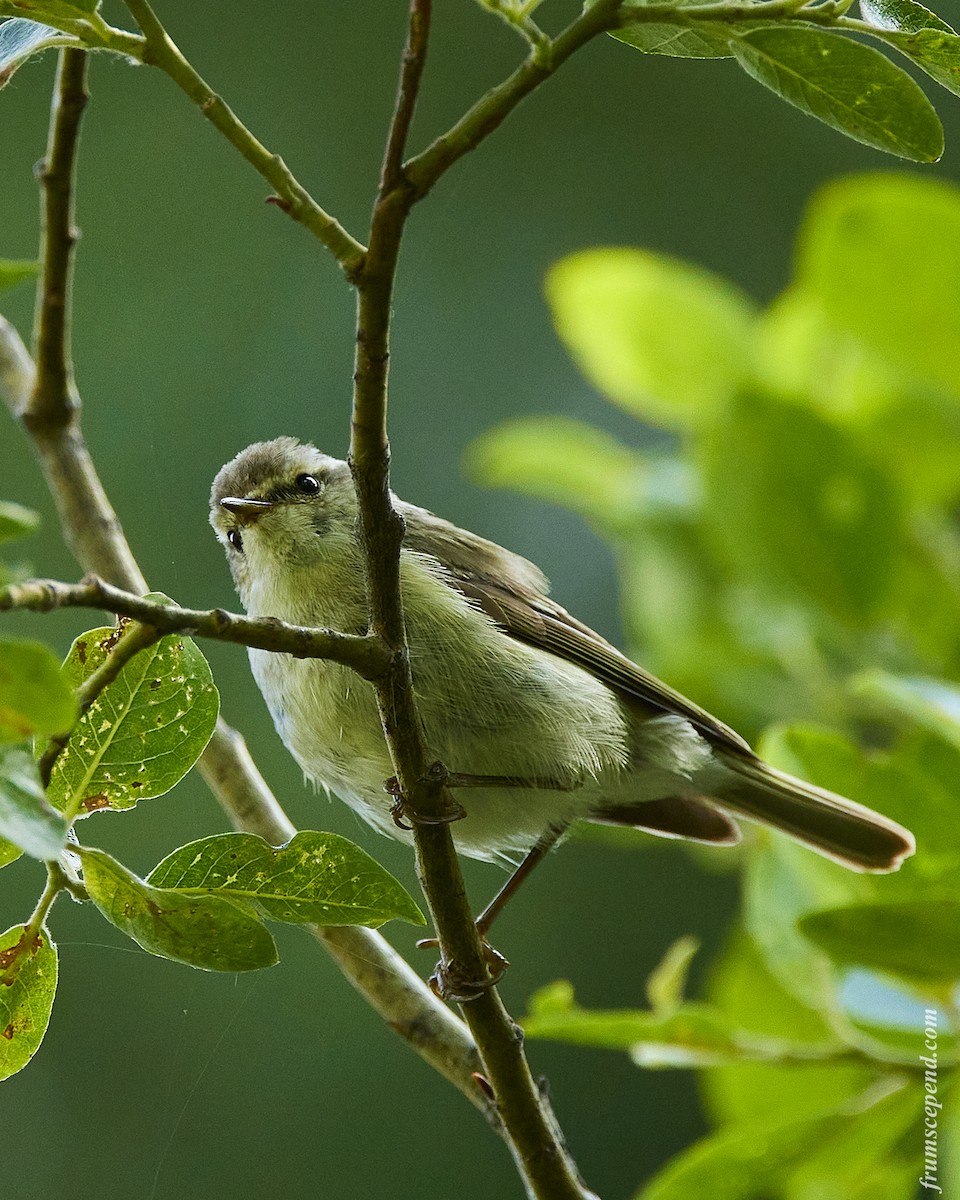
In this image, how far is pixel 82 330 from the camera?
2668 mm

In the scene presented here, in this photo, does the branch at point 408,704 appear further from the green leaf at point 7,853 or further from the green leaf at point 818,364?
the green leaf at point 818,364

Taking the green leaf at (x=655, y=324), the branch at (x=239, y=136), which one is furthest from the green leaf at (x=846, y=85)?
the green leaf at (x=655, y=324)

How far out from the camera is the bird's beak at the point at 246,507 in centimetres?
224

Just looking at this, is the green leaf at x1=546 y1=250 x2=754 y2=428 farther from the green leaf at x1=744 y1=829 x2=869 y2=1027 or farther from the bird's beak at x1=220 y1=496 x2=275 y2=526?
the green leaf at x1=744 y1=829 x2=869 y2=1027

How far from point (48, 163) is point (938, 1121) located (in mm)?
1936

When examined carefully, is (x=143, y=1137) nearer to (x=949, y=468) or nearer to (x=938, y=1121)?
(x=938, y=1121)

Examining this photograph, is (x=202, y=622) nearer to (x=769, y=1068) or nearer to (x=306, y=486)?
(x=306, y=486)

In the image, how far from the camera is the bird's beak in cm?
224

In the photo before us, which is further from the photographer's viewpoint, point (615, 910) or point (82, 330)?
point (615, 910)

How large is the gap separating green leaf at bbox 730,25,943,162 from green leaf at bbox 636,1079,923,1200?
4.53 feet

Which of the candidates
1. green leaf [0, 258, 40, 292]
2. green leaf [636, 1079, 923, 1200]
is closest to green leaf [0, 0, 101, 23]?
green leaf [0, 258, 40, 292]

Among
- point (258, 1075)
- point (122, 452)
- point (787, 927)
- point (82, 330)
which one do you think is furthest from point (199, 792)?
point (787, 927)

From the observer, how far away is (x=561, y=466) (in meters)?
2.94

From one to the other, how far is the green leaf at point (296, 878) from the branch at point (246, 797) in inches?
18.5
